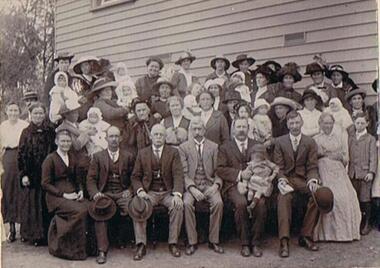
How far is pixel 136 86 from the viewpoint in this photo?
3262 millimetres

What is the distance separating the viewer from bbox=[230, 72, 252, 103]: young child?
339 cm

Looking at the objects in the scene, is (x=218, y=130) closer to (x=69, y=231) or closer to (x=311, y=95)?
(x=311, y=95)

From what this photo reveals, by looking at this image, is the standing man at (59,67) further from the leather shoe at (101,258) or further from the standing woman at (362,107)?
the standing woman at (362,107)

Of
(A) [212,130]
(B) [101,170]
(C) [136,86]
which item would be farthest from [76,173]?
(A) [212,130]

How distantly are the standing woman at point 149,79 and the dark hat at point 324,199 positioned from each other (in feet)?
3.54

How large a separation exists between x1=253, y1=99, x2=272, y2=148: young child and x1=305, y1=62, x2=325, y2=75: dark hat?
0.31 metres

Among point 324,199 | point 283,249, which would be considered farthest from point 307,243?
point 324,199

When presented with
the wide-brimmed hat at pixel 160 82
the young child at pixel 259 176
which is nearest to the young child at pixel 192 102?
the wide-brimmed hat at pixel 160 82

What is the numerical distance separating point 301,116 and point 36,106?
148 cm

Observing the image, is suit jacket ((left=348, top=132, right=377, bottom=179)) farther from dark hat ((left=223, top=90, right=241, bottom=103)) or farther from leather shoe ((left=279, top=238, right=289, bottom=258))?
dark hat ((left=223, top=90, right=241, bottom=103))

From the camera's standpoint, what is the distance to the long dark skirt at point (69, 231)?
3.01 m

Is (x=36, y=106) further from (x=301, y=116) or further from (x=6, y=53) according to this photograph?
(x=301, y=116)

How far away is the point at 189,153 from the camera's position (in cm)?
326

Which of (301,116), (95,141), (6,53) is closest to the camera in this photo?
(6,53)
